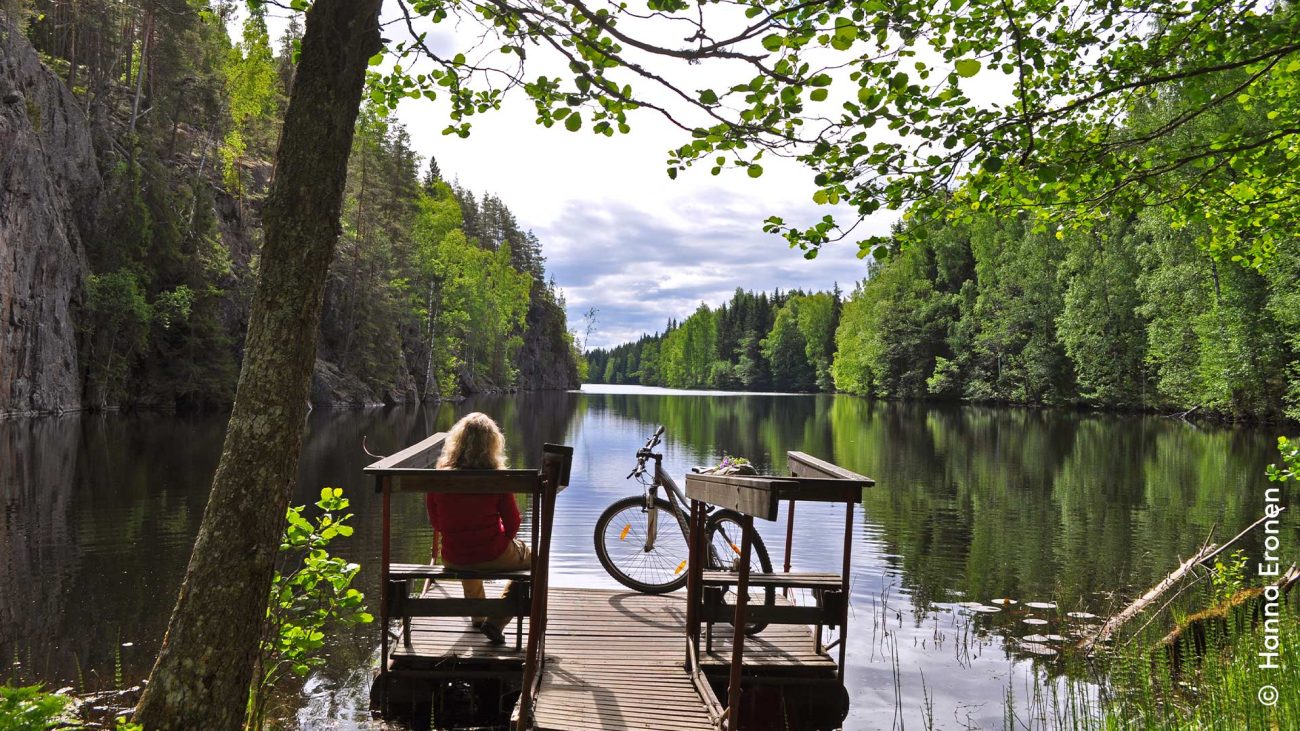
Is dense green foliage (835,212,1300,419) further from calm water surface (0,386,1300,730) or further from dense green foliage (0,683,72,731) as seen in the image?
dense green foliage (0,683,72,731)

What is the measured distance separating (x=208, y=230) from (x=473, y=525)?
4268cm

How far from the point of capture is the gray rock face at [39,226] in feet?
98.3

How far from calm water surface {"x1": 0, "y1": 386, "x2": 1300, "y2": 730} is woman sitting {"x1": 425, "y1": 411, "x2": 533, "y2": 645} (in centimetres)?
169

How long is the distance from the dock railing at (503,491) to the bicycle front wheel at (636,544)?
251 centimetres

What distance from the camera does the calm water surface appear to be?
7719 mm

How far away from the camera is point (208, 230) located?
42562mm

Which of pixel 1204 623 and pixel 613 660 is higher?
pixel 1204 623

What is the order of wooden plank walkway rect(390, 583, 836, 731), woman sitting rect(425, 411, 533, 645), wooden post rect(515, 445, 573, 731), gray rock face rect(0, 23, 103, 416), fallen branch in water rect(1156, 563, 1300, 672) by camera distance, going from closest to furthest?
wooden post rect(515, 445, 573, 731), wooden plank walkway rect(390, 583, 836, 731), woman sitting rect(425, 411, 533, 645), fallen branch in water rect(1156, 563, 1300, 672), gray rock face rect(0, 23, 103, 416)

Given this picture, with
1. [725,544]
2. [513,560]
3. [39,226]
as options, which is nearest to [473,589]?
[513,560]

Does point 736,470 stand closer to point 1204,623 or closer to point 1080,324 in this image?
point 1204,623

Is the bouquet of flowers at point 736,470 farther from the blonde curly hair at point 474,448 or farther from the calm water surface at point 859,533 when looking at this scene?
the calm water surface at point 859,533

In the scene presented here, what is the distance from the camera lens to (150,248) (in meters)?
38.8

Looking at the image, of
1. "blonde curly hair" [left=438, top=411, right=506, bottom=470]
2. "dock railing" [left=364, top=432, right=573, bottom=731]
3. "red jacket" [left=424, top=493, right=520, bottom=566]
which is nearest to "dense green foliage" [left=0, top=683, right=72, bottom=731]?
"dock railing" [left=364, top=432, right=573, bottom=731]

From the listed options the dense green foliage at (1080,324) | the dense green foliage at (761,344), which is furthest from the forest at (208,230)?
the dense green foliage at (761,344)
